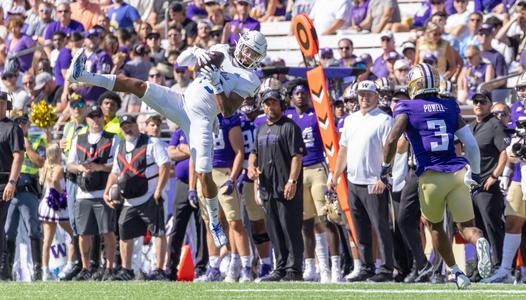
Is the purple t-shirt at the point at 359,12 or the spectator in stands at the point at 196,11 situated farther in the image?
the spectator in stands at the point at 196,11

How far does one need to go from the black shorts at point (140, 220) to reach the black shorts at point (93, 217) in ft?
0.77

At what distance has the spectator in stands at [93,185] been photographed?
14703 mm

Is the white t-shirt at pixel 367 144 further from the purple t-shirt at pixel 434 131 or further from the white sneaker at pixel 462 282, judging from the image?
the white sneaker at pixel 462 282

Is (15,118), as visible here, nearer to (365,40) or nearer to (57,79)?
(57,79)

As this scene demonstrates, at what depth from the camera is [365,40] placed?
706 inches

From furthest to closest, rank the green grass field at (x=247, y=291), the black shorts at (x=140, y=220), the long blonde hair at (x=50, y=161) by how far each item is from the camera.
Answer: the long blonde hair at (x=50, y=161)
the black shorts at (x=140, y=220)
the green grass field at (x=247, y=291)

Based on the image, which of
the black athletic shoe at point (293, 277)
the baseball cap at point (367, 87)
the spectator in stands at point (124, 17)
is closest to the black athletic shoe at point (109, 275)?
the black athletic shoe at point (293, 277)

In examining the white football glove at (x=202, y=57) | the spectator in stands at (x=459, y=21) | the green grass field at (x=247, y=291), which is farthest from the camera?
the spectator in stands at (x=459, y=21)

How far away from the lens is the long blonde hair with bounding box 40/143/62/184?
15578 mm

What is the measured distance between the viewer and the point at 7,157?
45.9ft

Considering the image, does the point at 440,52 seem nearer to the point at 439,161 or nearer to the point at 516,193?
the point at 516,193

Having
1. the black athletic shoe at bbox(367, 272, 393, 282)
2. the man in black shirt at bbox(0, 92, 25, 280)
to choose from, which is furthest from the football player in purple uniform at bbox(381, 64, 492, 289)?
the man in black shirt at bbox(0, 92, 25, 280)

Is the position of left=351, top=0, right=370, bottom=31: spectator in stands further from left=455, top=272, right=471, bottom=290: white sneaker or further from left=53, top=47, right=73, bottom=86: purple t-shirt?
left=455, top=272, right=471, bottom=290: white sneaker

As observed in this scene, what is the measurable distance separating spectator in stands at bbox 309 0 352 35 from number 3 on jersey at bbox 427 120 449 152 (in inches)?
299
